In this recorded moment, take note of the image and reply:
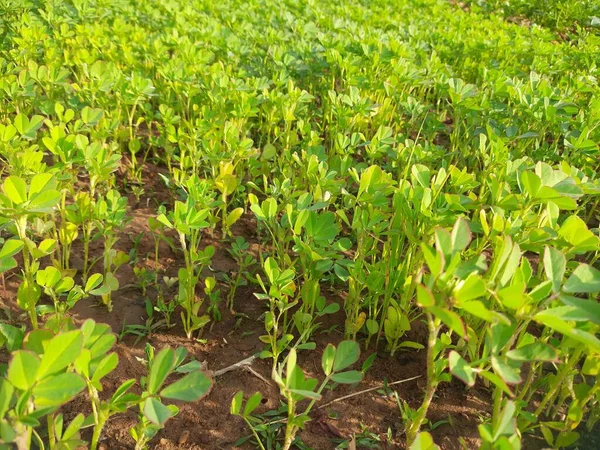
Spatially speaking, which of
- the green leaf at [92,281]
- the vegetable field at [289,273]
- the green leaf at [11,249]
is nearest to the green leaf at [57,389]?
the vegetable field at [289,273]

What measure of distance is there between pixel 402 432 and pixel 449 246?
0.72 metres

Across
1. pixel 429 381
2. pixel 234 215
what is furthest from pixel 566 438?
pixel 234 215

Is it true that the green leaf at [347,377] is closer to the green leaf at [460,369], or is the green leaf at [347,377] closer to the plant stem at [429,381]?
the plant stem at [429,381]

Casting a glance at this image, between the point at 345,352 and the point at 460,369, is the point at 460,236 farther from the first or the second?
the point at 345,352

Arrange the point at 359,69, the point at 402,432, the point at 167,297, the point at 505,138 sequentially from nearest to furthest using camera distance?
the point at 402,432 → the point at 167,297 → the point at 505,138 → the point at 359,69

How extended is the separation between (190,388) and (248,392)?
613 millimetres

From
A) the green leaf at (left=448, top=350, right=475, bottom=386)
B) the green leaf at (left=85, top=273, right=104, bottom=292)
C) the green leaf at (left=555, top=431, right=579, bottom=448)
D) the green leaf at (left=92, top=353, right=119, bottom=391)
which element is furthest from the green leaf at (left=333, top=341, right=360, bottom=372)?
the green leaf at (left=85, top=273, right=104, bottom=292)

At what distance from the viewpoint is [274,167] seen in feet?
8.73

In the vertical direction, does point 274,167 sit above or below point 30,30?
below

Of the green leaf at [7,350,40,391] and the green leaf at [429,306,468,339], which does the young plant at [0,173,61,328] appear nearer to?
the green leaf at [7,350,40,391]

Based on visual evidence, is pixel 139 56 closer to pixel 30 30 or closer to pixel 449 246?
pixel 30 30

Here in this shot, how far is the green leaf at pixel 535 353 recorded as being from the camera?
1.04 m

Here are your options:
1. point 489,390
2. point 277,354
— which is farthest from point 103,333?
point 489,390

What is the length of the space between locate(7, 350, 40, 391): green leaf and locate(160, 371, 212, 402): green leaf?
10.0 inches
